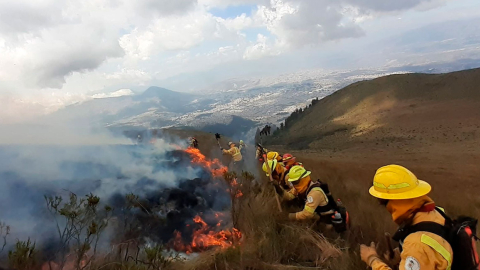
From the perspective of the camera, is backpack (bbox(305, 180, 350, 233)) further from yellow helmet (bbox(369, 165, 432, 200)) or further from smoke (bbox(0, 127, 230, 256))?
smoke (bbox(0, 127, 230, 256))

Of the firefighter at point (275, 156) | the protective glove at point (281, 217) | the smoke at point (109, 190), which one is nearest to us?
the protective glove at point (281, 217)

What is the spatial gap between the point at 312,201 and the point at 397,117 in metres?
36.8

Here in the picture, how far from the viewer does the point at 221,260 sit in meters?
5.15

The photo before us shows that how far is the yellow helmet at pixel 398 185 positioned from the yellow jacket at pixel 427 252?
267 millimetres

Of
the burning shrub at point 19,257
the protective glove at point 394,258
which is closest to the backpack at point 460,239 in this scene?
the protective glove at point 394,258

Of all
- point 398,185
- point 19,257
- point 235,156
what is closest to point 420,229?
point 398,185

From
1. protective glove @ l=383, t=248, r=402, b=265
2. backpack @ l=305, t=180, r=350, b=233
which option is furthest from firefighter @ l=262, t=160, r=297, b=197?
protective glove @ l=383, t=248, r=402, b=265

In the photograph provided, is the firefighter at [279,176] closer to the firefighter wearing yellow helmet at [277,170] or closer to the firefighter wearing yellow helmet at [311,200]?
the firefighter wearing yellow helmet at [277,170]

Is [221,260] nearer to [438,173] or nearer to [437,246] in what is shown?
[437,246]

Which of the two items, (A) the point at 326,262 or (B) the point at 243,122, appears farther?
(B) the point at 243,122

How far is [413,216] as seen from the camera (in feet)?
9.85

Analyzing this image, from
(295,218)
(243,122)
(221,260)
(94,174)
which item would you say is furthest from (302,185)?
(243,122)

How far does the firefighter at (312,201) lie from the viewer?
5840 mm

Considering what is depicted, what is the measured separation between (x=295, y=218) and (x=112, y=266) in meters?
3.48
